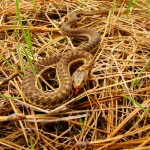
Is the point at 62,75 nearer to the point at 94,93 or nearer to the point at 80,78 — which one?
the point at 80,78

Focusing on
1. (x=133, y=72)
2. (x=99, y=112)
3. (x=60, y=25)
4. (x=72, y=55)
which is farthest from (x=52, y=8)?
(x=99, y=112)

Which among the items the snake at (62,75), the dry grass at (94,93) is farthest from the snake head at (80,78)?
the dry grass at (94,93)

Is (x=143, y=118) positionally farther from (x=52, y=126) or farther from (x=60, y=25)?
(x=60, y=25)

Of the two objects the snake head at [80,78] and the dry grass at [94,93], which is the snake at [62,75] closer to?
the snake head at [80,78]

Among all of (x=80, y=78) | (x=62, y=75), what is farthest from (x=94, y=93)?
(x=62, y=75)

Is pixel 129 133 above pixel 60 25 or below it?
below

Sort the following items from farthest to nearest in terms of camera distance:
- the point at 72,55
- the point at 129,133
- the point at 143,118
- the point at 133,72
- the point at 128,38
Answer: the point at 128,38 < the point at 72,55 < the point at 133,72 < the point at 143,118 < the point at 129,133
